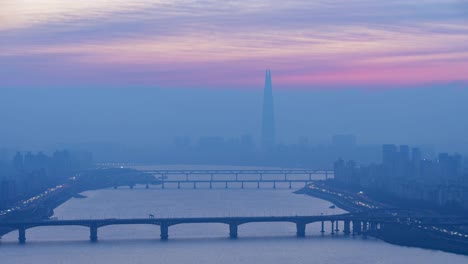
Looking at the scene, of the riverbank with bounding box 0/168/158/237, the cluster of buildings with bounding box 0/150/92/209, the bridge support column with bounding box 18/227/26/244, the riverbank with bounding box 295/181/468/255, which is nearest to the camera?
the riverbank with bounding box 295/181/468/255

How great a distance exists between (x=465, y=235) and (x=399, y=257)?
2.76m

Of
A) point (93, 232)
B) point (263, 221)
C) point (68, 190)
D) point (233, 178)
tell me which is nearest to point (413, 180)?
point (68, 190)

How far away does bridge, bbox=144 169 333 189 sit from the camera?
49344 millimetres

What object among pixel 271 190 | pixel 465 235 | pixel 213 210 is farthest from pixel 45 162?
pixel 465 235

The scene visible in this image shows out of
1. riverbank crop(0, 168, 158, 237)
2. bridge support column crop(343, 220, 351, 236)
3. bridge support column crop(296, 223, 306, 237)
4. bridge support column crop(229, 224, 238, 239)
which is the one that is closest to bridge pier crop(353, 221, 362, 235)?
bridge support column crop(343, 220, 351, 236)

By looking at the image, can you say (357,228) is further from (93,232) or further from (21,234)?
(21,234)

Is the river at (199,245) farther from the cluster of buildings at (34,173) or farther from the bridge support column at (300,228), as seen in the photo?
the cluster of buildings at (34,173)

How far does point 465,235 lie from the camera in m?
25.8

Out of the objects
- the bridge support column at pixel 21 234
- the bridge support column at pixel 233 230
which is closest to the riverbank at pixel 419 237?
the bridge support column at pixel 233 230

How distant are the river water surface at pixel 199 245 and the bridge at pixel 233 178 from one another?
14.2 metres

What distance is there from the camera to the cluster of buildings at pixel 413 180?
33.7 metres

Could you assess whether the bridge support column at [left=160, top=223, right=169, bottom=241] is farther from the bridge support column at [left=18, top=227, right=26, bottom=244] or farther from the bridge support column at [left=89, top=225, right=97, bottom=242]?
the bridge support column at [left=18, top=227, right=26, bottom=244]

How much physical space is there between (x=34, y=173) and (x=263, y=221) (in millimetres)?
19545

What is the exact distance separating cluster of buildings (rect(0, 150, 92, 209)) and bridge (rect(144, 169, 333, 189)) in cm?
423
